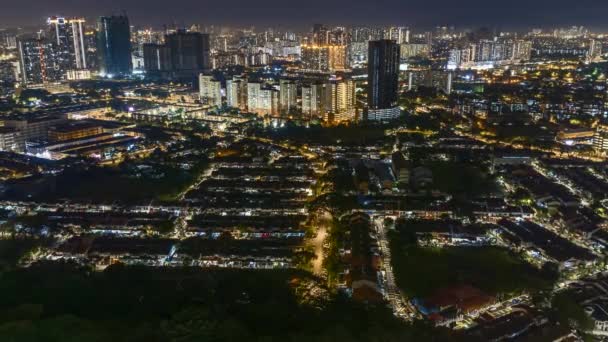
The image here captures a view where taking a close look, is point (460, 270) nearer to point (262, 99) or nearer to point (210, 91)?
point (262, 99)

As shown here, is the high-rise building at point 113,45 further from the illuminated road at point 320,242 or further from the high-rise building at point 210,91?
the illuminated road at point 320,242

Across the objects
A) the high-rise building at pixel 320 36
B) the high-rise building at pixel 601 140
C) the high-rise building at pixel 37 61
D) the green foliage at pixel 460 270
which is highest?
the high-rise building at pixel 320 36

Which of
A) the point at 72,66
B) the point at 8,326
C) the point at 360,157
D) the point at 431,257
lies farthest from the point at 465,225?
the point at 72,66

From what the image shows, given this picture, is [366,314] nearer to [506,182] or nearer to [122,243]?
[122,243]

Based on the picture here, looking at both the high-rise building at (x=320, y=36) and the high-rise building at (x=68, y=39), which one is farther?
the high-rise building at (x=320, y=36)

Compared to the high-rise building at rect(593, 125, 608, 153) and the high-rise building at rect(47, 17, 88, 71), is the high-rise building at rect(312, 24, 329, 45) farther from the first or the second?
the high-rise building at rect(593, 125, 608, 153)

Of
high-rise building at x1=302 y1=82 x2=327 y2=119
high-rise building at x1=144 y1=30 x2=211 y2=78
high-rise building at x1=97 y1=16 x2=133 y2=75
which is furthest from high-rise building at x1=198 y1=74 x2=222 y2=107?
high-rise building at x1=97 y1=16 x2=133 y2=75

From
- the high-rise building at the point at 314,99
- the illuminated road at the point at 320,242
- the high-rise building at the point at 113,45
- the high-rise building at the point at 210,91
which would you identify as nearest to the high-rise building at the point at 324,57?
the high-rise building at the point at 210,91
